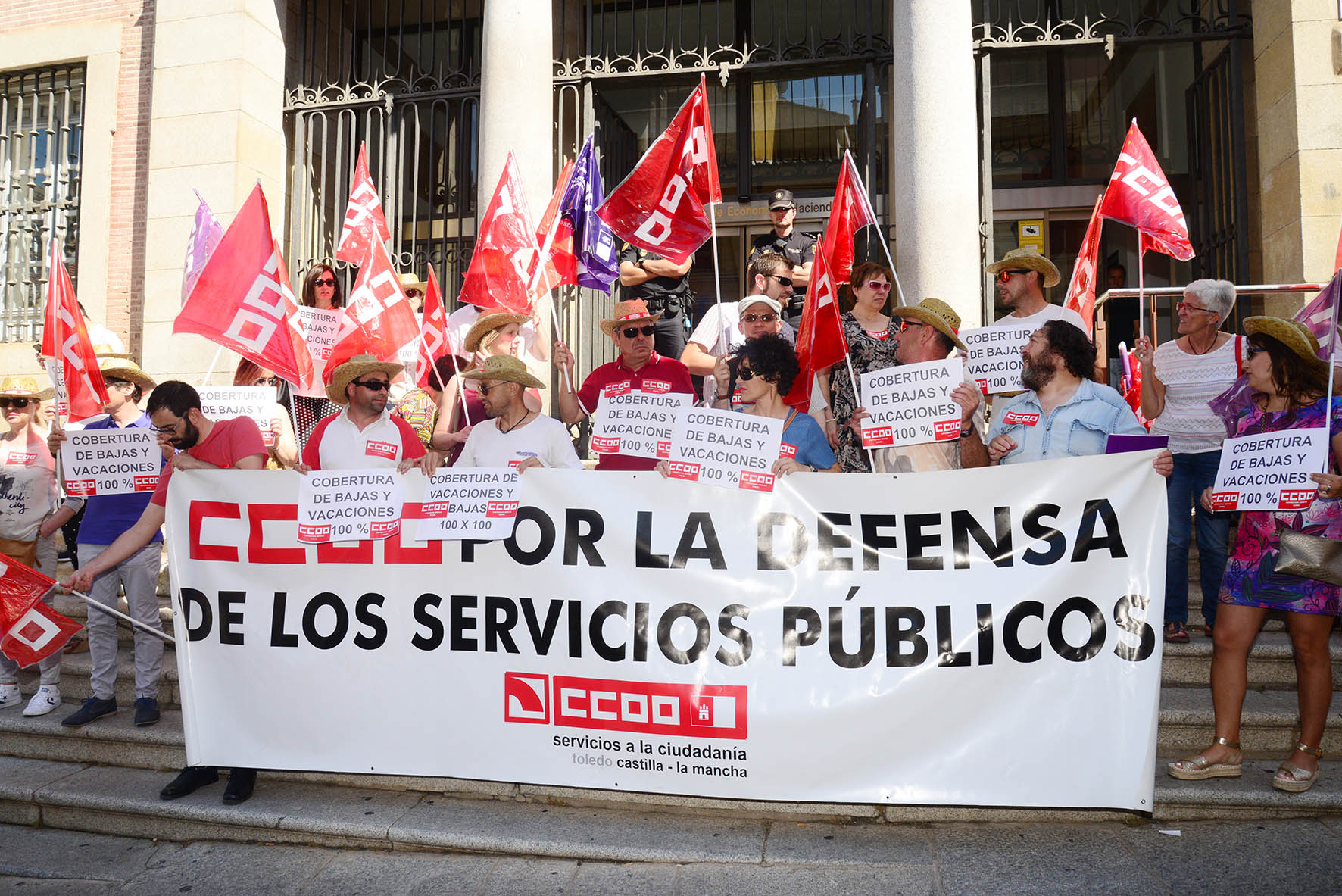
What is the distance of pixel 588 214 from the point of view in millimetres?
6574

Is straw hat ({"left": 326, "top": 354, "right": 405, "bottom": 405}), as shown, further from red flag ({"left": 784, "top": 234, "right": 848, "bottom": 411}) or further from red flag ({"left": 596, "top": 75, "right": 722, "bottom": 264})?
red flag ({"left": 784, "top": 234, "right": 848, "bottom": 411})

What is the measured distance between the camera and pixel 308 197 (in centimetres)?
1060

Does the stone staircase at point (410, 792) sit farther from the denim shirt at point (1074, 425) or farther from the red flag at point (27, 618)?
the denim shirt at point (1074, 425)

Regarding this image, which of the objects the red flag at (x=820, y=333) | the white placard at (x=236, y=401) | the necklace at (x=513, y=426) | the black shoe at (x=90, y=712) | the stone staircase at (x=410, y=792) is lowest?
the stone staircase at (x=410, y=792)

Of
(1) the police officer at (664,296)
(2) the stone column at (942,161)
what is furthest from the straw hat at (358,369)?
(2) the stone column at (942,161)

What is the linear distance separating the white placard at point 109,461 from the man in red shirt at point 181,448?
18cm

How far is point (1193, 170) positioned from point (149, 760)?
9.79 meters

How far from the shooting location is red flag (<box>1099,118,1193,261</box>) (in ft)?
19.8

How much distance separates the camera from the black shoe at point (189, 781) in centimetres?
470

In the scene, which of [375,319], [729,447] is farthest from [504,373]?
[375,319]

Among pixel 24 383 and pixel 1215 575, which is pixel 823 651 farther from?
pixel 24 383

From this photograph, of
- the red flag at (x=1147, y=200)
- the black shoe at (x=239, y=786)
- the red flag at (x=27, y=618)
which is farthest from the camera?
the red flag at (x=1147, y=200)

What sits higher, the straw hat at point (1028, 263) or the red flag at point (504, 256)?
the red flag at point (504, 256)

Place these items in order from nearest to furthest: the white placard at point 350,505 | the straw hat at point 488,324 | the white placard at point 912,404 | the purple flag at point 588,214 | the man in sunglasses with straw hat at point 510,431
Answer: the white placard at point 912,404, the white placard at point 350,505, the man in sunglasses with straw hat at point 510,431, the straw hat at point 488,324, the purple flag at point 588,214
